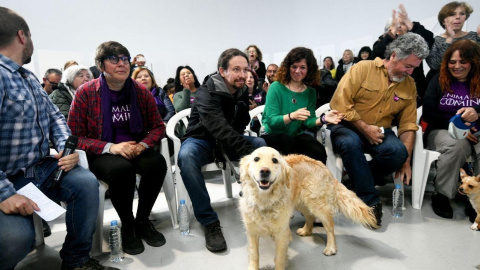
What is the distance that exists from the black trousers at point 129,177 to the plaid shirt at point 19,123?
1.21 ft

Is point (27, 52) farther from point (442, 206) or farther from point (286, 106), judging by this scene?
point (442, 206)

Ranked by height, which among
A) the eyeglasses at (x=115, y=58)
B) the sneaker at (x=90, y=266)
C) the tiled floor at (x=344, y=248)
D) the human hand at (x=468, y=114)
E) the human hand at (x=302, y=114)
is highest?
the eyeglasses at (x=115, y=58)

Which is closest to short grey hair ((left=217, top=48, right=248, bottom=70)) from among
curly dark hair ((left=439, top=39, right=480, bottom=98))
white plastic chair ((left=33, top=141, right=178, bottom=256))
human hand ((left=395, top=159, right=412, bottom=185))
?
white plastic chair ((left=33, top=141, right=178, bottom=256))

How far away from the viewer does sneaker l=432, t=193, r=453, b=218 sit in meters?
2.46

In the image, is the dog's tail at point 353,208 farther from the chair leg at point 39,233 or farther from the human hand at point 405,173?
the chair leg at point 39,233

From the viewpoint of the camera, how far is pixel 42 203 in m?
1.50

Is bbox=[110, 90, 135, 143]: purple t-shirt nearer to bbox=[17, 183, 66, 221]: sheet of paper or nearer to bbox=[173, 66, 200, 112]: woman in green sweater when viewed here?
bbox=[17, 183, 66, 221]: sheet of paper

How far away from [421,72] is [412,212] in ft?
5.77

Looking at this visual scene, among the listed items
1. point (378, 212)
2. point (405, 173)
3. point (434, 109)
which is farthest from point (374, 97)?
point (378, 212)

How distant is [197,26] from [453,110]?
5421 mm

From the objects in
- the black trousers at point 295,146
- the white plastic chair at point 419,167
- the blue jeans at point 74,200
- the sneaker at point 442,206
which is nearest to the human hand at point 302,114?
the black trousers at point 295,146

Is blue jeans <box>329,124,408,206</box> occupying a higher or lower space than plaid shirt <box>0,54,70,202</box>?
lower

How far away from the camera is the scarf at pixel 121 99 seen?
2125mm

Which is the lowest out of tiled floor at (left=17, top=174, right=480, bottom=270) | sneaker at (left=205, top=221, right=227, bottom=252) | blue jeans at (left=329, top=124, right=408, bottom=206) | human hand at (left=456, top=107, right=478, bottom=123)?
tiled floor at (left=17, top=174, right=480, bottom=270)
